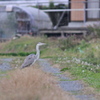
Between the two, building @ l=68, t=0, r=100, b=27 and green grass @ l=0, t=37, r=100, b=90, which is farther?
building @ l=68, t=0, r=100, b=27

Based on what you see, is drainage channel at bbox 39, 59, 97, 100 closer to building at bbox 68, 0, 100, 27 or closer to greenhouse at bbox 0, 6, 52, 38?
greenhouse at bbox 0, 6, 52, 38

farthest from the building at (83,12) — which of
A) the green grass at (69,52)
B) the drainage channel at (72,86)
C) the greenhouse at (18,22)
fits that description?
the drainage channel at (72,86)

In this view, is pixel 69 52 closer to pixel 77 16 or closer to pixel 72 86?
pixel 77 16

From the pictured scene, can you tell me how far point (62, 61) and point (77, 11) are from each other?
541 inches

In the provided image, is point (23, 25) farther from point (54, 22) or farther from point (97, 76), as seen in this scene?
point (97, 76)

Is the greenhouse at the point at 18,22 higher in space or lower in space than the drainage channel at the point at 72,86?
lower

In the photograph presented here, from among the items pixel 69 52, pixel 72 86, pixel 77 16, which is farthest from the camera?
pixel 77 16

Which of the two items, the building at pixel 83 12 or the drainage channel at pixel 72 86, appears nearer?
the drainage channel at pixel 72 86

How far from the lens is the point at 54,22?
36.7 m

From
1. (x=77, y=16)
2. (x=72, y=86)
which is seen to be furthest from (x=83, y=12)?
(x=72, y=86)

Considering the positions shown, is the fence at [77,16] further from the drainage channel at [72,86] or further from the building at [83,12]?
Answer: the drainage channel at [72,86]

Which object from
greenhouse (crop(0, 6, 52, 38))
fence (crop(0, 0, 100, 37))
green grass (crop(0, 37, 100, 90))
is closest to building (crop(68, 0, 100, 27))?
fence (crop(0, 0, 100, 37))

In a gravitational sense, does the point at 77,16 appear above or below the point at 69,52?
above

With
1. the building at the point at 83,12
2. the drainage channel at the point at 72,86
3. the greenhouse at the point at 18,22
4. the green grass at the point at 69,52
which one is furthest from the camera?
the building at the point at 83,12
